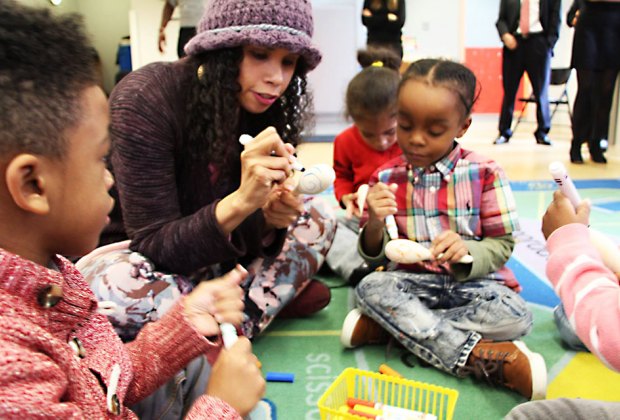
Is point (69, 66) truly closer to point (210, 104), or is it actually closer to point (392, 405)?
point (210, 104)

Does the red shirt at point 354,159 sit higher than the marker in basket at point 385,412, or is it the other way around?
the red shirt at point 354,159

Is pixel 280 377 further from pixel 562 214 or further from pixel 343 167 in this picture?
pixel 343 167

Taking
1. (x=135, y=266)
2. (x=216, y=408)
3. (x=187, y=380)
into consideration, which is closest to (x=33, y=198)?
(x=216, y=408)

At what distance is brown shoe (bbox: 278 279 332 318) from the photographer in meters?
1.27

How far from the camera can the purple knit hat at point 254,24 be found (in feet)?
3.07

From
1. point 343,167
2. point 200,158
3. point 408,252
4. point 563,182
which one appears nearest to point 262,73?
point 200,158

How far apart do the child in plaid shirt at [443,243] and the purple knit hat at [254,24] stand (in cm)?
26

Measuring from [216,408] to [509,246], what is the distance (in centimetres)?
78

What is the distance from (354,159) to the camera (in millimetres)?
1690

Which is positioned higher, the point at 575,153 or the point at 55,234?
the point at 55,234

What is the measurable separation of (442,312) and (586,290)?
0.51 metres

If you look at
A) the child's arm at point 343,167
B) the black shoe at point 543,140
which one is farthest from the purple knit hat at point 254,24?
the black shoe at point 543,140

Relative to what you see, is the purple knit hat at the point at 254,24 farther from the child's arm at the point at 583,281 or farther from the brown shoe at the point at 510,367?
the brown shoe at the point at 510,367

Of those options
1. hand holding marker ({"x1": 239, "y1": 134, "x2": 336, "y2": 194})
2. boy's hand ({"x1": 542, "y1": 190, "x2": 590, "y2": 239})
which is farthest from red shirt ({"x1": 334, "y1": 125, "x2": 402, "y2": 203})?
boy's hand ({"x1": 542, "y1": 190, "x2": 590, "y2": 239})
